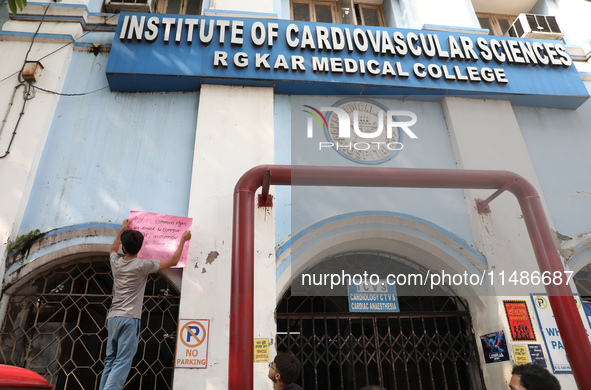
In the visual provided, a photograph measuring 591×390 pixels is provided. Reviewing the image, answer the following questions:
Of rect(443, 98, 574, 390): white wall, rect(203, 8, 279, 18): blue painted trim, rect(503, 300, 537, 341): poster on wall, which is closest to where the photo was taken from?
rect(503, 300, 537, 341): poster on wall

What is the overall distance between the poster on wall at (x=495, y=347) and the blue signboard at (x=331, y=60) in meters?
3.25

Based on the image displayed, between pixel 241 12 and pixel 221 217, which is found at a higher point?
pixel 241 12

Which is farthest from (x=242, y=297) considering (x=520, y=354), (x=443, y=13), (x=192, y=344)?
(x=443, y=13)

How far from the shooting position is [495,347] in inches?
178

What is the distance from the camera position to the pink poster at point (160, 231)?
4195mm

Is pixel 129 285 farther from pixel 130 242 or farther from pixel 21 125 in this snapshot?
pixel 21 125

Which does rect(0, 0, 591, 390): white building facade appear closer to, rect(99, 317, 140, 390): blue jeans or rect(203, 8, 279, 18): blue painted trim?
rect(203, 8, 279, 18): blue painted trim

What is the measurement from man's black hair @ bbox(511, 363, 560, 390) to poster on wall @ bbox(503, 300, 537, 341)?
187cm

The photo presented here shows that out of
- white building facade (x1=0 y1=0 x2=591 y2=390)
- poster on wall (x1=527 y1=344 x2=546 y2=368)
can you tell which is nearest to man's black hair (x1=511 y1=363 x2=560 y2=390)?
white building facade (x1=0 y1=0 x2=591 y2=390)

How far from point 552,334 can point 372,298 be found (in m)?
1.97

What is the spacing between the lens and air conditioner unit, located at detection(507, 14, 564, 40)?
21.6ft

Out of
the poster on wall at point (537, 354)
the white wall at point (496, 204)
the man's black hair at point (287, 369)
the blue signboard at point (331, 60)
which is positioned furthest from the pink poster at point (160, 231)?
the poster on wall at point (537, 354)

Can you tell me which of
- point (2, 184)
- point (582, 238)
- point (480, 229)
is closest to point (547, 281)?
point (480, 229)

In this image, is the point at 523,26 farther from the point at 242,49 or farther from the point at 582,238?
the point at 242,49
